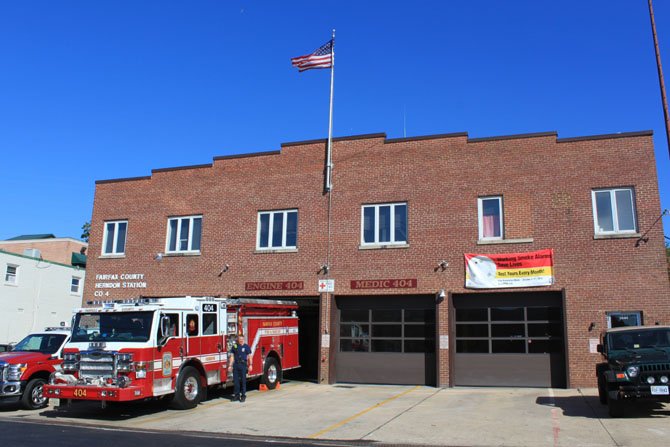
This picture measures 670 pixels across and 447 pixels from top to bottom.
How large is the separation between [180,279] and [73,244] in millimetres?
30224

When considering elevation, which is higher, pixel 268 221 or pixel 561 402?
pixel 268 221

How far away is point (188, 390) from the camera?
14.5m

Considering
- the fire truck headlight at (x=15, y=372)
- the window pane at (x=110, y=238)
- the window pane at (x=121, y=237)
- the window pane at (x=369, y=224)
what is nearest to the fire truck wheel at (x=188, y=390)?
the fire truck headlight at (x=15, y=372)

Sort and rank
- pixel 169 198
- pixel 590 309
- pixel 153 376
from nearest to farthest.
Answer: pixel 153 376, pixel 590 309, pixel 169 198

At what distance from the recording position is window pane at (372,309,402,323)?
67.2ft

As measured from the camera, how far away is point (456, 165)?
20.1 metres

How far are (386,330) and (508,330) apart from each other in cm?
413

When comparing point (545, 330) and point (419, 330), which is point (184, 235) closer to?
point (419, 330)

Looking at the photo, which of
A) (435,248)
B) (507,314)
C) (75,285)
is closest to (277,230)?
(435,248)

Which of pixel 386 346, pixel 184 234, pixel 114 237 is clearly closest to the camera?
pixel 386 346

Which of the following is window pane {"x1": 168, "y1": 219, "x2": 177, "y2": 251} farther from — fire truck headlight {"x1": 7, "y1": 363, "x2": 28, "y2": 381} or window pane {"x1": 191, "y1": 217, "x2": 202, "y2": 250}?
fire truck headlight {"x1": 7, "y1": 363, "x2": 28, "y2": 381}

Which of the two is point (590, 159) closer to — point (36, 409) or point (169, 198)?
point (169, 198)

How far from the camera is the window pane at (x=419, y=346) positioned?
784 inches

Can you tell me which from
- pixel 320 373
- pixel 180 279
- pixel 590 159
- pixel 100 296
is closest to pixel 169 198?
pixel 180 279
